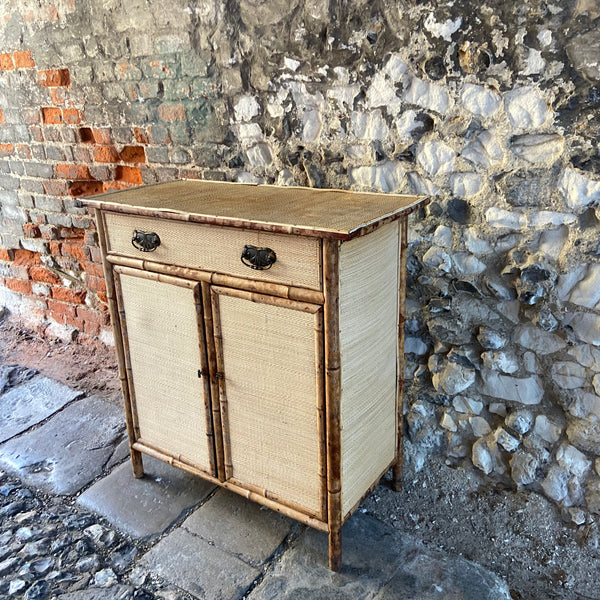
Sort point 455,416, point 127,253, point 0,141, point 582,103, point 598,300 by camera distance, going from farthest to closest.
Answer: point 0,141, point 455,416, point 127,253, point 598,300, point 582,103

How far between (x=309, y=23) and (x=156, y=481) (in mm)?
1855

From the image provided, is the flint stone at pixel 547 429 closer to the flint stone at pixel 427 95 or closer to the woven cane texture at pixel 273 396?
the woven cane texture at pixel 273 396

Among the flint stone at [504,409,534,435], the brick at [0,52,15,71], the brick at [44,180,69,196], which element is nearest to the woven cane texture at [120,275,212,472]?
the flint stone at [504,409,534,435]

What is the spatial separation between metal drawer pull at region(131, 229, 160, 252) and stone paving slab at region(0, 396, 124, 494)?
3.52 ft

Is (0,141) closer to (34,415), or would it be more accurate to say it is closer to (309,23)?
(34,415)

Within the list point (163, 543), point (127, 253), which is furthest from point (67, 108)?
point (163, 543)

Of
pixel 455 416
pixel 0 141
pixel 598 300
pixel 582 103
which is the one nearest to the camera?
pixel 582 103

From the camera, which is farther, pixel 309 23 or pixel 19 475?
pixel 19 475

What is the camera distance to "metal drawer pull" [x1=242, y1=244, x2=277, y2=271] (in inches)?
62.5

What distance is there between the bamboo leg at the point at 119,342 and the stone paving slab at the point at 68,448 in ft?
0.72

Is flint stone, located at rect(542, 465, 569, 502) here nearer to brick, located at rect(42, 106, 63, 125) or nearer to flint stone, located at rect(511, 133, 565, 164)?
flint stone, located at rect(511, 133, 565, 164)

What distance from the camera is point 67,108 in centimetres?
284

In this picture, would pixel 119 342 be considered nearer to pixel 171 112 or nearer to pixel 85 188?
pixel 171 112

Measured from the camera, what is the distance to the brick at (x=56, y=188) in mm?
3033
